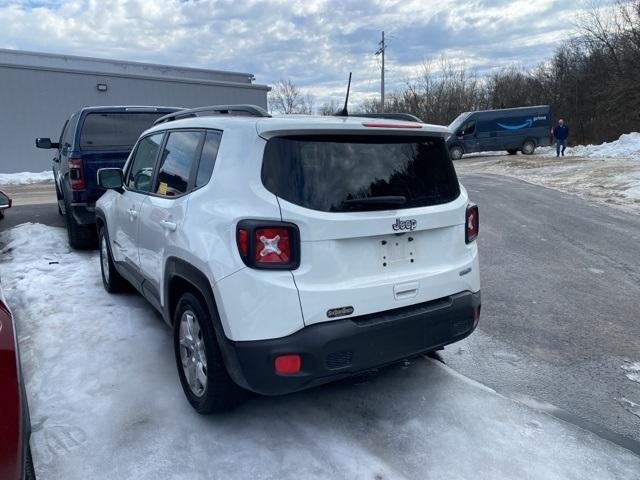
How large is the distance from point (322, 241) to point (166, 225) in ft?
4.24

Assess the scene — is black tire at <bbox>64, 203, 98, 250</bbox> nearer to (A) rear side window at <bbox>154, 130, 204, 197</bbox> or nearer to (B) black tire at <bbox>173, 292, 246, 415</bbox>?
(A) rear side window at <bbox>154, 130, 204, 197</bbox>

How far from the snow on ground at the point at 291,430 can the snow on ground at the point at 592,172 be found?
9829 millimetres

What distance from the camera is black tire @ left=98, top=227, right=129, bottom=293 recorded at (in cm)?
529

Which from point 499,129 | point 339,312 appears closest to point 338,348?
point 339,312

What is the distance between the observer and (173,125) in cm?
384

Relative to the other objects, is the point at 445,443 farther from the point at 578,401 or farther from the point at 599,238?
the point at 599,238

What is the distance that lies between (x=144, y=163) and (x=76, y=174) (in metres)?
3.00

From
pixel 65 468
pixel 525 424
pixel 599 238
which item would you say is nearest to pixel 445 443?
pixel 525 424

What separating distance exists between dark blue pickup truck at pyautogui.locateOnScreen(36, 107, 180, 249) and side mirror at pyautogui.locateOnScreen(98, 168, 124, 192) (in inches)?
90.8

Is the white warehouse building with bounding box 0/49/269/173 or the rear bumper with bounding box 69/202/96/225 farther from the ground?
the white warehouse building with bounding box 0/49/269/173

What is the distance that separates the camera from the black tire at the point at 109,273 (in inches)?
208

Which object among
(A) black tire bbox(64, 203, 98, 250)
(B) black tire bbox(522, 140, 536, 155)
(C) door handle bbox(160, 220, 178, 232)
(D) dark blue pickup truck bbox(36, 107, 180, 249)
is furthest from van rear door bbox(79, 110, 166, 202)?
(B) black tire bbox(522, 140, 536, 155)

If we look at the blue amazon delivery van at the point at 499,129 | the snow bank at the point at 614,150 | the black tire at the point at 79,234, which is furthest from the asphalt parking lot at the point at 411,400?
the snow bank at the point at 614,150

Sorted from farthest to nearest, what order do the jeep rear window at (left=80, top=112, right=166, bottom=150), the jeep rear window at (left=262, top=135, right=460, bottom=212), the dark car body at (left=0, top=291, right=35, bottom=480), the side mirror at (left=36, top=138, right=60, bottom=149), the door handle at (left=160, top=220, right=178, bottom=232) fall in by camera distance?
the side mirror at (left=36, top=138, right=60, bottom=149) → the jeep rear window at (left=80, top=112, right=166, bottom=150) → the door handle at (left=160, top=220, right=178, bottom=232) → the jeep rear window at (left=262, top=135, right=460, bottom=212) → the dark car body at (left=0, top=291, right=35, bottom=480)
